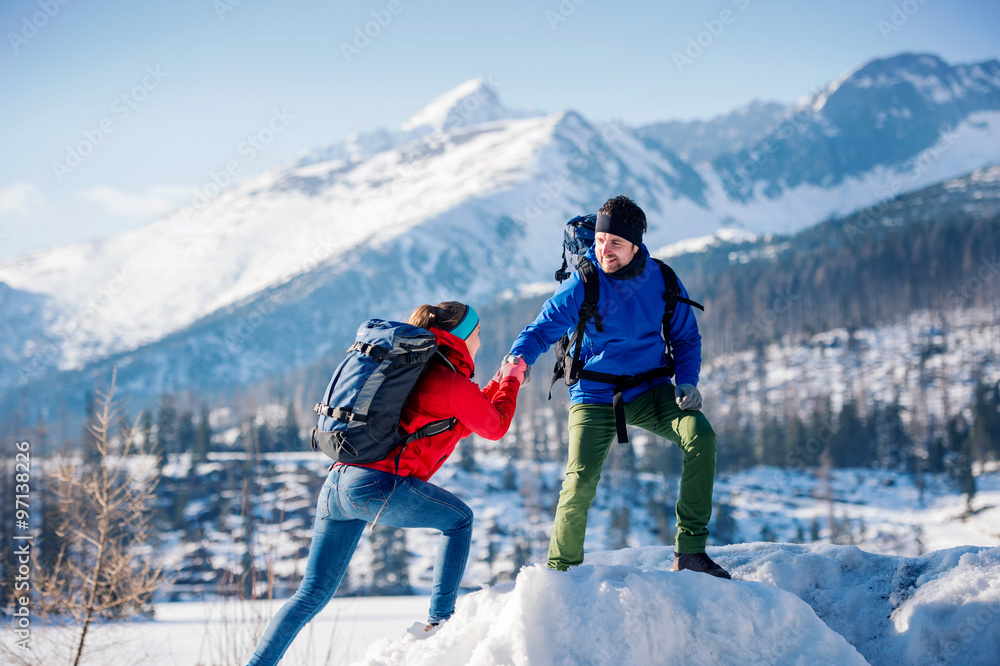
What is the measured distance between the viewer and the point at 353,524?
4.26 meters

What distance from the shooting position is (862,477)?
96.8 m

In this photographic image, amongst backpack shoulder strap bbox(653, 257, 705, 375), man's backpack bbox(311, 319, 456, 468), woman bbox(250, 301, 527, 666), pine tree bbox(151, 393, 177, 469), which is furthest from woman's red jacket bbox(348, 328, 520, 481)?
pine tree bbox(151, 393, 177, 469)

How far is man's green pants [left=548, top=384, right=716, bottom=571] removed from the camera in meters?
4.53

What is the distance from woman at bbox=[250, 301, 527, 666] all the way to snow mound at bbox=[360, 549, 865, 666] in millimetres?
571

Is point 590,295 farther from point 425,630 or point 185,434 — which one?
point 185,434

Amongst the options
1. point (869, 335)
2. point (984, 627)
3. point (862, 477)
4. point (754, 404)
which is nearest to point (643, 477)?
point (862, 477)

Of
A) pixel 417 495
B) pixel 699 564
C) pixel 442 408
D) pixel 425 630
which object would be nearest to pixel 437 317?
pixel 442 408

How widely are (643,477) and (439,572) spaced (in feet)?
328

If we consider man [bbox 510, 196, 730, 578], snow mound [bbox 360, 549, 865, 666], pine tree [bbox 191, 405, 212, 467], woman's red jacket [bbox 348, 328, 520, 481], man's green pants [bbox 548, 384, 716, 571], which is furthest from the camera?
pine tree [bbox 191, 405, 212, 467]

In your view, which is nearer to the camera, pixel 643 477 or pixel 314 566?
pixel 314 566

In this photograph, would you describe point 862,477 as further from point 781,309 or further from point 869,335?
point 781,309

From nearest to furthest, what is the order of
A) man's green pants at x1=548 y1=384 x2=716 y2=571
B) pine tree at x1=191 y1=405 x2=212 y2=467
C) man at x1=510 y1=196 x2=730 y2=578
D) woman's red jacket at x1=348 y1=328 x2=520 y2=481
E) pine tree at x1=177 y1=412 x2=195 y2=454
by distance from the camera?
woman's red jacket at x1=348 y1=328 x2=520 y2=481, man's green pants at x1=548 y1=384 x2=716 y2=571, man at x1=510 y1=196 x2=730 y2=578, pine tree at x1=191 y1=405 x2=212 y2=467, pine tree at x1=177 y1=412 x2=195 y2=454

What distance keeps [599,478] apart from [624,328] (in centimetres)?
107

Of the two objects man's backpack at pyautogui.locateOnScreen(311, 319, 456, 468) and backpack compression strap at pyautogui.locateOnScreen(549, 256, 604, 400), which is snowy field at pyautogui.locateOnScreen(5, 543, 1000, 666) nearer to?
man's backpack at pyautogui.locateOnScreen(311, 319, 456, 468)
